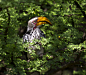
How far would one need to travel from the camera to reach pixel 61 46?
12.8ft

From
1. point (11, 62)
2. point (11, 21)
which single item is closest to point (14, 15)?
point (11, 21)

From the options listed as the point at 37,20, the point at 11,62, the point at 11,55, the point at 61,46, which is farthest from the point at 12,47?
the point at 61,46

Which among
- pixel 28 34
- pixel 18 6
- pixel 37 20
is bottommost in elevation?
pixel 28 34

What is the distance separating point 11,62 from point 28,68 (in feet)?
1.68

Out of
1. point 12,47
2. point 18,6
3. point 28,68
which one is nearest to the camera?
point 12,47

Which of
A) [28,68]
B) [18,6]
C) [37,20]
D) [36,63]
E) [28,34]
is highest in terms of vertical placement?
[18,6]

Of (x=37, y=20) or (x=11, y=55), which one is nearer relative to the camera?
(x=11, y=55)

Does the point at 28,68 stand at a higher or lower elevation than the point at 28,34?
lower

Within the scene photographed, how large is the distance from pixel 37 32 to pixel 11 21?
3.28ft

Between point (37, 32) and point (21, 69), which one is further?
point (37, 32)

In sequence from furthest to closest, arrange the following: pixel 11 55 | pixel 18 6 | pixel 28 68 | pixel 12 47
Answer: pixel 18 6
pixel 28 68
pixel 11 55
pixel 12 47

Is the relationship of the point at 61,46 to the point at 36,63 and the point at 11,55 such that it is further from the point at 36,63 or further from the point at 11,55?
the point at 11,55

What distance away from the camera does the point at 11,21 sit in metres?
3.58

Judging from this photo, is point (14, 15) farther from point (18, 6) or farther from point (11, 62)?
point (11, 62)
